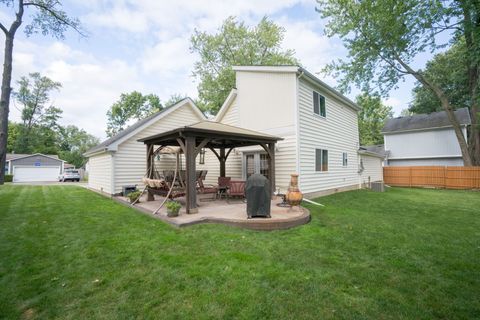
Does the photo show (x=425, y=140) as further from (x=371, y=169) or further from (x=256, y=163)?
(x=256, y=163)

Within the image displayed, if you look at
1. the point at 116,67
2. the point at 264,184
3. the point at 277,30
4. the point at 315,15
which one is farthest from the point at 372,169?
the point at 116,67

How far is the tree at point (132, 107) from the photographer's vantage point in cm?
3588

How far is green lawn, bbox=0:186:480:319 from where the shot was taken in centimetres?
250

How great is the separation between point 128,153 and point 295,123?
790 cm

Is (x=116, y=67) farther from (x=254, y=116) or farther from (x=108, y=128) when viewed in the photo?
(x=108, y=128)

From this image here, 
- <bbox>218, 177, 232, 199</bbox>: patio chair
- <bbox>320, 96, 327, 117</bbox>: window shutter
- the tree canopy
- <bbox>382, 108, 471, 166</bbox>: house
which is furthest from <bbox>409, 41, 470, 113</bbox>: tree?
the tree canopy

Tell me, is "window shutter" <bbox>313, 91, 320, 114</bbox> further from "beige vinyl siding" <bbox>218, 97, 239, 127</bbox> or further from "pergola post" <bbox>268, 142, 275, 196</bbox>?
"beige vinyl siding" <bbox>218, 97, 239, 127</bbox>

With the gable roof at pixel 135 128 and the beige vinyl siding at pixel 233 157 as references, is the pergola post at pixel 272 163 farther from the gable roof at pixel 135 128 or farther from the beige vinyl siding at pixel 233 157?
the gable roof at pixel 135 128

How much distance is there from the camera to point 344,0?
15.0 meters

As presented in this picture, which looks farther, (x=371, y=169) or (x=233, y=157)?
(x=371, y=169)

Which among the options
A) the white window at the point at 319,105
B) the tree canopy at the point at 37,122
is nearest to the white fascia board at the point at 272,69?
the white window at the point at 319,105

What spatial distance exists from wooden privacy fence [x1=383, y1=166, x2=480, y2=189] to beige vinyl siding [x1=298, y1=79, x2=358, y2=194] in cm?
610

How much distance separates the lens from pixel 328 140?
37.6ft

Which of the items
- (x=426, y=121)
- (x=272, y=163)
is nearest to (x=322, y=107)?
(x=272, y=163)
